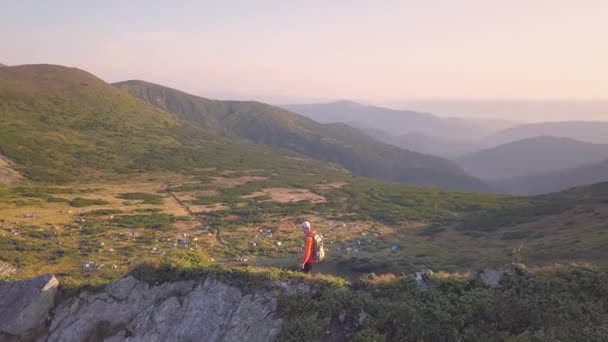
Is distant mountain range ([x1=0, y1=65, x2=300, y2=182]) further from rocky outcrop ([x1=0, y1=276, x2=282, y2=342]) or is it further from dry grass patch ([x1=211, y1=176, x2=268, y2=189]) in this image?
rocky outcrop ([x1=0, y1=276, x2=282, y2=342])

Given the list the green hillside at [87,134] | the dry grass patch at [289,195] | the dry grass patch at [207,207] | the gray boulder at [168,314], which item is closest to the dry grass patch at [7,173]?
the green hillside at [87,134]

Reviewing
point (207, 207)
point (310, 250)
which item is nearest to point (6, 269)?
point (310, 250)

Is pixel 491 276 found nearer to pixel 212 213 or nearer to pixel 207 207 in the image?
pixel 212 213

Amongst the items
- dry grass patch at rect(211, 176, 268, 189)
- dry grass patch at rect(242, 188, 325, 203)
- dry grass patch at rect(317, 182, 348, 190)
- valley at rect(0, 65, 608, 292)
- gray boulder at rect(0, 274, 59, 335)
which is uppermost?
gray boulder at rect(0, 274, 59, 335)

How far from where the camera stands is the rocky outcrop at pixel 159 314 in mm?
14055

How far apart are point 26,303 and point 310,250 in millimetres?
10193

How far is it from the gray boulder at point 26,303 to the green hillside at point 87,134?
246ft

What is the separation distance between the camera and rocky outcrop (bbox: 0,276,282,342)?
46.1 feet

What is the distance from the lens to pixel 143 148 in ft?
409

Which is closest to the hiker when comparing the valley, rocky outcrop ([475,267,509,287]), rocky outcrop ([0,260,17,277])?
the valley

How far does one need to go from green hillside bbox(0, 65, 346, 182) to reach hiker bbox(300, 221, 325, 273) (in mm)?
81045

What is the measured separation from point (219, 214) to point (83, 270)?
31.3 meters

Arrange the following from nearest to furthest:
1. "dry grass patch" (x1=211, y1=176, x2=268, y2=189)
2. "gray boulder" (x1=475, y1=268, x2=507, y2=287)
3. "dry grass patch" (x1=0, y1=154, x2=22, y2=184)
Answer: "gray boulder" (x1=475, y1=268, x2=507, y2=287) < "dry grass patch" (x1=0, y1=154, x2=22, y2=184) < "dry grass patch" (x1=211, y1=176, x2=268, y2=189)

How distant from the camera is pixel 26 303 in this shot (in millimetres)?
16984
